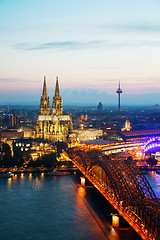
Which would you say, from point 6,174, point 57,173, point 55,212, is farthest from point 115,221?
point 6,174

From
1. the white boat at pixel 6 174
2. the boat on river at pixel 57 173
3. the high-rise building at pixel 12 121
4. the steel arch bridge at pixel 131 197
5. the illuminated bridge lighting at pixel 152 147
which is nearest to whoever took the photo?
the steel arch bridge at pixel 131 197

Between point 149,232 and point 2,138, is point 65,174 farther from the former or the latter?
point 2,138

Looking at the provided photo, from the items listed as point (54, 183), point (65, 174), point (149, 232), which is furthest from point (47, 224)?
point (65, 174)

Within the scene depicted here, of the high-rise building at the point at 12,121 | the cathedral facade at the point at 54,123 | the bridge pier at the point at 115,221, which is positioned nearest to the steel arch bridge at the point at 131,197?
the bridge pier at the point at 115,221

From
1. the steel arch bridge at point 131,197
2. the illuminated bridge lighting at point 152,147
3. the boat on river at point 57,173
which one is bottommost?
the boat on river at point 57,173

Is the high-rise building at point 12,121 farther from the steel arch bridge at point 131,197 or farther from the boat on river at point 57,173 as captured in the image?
the steel arch bridge at point 131,197
